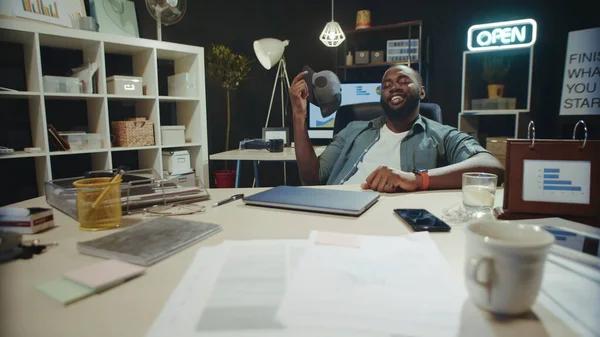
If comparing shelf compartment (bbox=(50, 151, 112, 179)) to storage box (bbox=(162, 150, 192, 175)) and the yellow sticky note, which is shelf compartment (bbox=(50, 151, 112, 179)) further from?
the yellow sticky note

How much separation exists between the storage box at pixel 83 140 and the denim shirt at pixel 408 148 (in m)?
1.70

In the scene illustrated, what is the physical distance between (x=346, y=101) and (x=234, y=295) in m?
3.19

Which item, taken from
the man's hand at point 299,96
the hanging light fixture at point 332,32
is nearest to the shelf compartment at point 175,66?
the hanging light fixture at point 332,32

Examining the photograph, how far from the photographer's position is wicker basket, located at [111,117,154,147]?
270cm

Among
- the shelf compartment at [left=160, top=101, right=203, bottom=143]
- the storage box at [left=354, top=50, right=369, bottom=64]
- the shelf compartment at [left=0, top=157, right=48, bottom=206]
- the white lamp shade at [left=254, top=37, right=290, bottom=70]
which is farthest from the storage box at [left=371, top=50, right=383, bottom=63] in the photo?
the shelf compartment at [left=0, top=157, right=48, bottom=206]

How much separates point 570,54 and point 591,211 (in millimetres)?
3288

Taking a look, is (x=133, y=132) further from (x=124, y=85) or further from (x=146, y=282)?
(x=146, y=282)

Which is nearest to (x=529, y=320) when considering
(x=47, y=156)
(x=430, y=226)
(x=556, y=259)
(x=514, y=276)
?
(x=514, y=276)

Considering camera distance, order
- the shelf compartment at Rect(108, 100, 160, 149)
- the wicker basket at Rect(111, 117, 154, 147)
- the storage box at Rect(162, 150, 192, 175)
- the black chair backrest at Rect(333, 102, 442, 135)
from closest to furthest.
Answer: the black chair backrest at Rect(333, 102, 442, 135) < the wicker basket at Rect(111, 117, 154, 147) < the shelf compartment at Rect(108, 100, 160, 149) < the storage box at Rect(162, 150, 192, 175)

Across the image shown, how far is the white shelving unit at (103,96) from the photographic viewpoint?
7.38ft

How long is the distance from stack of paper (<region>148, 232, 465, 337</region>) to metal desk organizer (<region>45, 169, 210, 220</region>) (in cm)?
42

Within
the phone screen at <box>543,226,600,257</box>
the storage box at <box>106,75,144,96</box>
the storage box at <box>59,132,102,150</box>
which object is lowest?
the phone screen at <box>543,226,600,257</box>

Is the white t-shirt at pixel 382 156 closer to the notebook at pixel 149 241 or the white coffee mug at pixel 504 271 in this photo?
the notebook at pixel 149 241

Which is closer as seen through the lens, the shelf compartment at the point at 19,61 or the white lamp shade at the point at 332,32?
the shelf compartment at the point at 19,61
